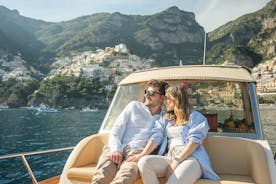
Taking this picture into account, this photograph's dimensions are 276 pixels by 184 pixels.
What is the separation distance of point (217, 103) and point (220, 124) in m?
0.62

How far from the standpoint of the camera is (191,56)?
172 metres

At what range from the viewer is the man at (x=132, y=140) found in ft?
11.3

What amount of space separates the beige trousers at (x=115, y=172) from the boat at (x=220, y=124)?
240 mm

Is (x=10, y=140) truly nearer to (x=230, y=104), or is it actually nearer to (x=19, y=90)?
(x=230, y=104)

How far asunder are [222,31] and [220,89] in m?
178

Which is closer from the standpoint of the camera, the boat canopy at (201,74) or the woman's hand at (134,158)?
the woman's hand at (134,158)

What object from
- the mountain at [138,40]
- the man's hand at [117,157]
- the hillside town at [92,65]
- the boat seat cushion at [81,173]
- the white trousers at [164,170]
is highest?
the mountain at [138,40]

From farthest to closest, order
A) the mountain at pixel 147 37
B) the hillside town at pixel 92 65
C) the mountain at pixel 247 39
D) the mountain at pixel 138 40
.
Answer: the mountain at pixel 147 37 → the mountain at pixel 138 40 → the hillside town at pixel 92 65 → the mountain at pixel 247 39

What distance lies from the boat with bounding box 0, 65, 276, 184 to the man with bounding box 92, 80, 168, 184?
0.26 metres

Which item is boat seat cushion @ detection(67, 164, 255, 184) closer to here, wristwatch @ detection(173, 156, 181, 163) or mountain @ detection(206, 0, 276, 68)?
wristwatch @ detection(173, 156, 181, 163)

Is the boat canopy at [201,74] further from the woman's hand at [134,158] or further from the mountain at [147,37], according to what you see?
the mountain at [147,37]

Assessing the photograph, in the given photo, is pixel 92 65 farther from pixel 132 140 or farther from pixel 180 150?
pixel 180 150

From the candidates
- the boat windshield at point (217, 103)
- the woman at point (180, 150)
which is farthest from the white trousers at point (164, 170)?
the boat windshield at point (217, 103)

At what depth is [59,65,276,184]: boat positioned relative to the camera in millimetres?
3683
